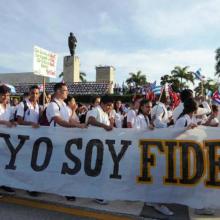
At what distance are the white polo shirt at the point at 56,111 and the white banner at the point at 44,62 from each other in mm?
4163

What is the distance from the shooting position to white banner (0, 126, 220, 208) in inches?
190

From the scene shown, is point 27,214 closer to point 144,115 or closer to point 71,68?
point 144,115

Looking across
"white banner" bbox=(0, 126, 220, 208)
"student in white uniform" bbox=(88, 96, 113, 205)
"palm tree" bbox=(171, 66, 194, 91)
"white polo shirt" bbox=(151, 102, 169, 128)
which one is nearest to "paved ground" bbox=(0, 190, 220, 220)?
"white banner" bbox=(0, 126, 220, 208)

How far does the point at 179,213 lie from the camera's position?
15.6 ft

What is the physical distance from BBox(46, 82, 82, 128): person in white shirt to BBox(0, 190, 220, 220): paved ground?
1.08 m

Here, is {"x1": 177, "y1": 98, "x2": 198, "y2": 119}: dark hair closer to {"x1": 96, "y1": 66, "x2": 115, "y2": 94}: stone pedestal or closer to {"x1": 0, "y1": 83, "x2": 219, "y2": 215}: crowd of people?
{"x1": 0, "y1": 83, "x2": 219, "y2": 215}: crowd of people

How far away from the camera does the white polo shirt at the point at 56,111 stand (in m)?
5.56

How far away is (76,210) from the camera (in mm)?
4824

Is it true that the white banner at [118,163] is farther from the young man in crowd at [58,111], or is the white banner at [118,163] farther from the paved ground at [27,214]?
the paved ground at [27,214]

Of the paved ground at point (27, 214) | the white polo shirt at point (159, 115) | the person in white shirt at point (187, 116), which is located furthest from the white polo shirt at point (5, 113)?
the white polo shirt at point (159, 115)

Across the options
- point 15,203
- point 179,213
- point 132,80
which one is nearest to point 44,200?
point 15,203

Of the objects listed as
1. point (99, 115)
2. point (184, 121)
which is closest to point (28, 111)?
point (99, 115)

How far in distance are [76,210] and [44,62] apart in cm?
594

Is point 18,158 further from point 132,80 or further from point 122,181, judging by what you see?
point 132,80
